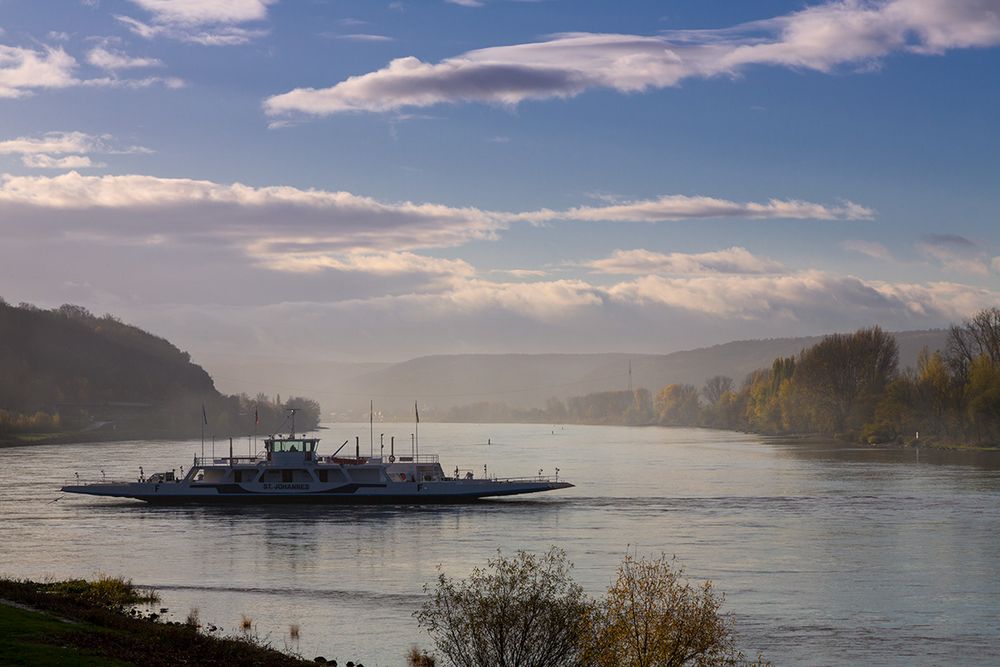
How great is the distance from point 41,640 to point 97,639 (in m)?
2.26

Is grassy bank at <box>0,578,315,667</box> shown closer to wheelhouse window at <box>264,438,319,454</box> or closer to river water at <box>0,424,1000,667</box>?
river water at <box>0,424,1000,667</box>

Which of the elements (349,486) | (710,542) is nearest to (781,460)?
(349,486)

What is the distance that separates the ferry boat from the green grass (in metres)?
72.5

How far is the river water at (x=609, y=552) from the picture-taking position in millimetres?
51531

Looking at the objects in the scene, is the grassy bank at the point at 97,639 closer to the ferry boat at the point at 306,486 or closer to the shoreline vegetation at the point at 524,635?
the shoreline vegetation at the point at 524,635

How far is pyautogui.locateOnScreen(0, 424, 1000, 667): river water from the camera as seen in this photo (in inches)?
2029

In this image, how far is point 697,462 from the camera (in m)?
180

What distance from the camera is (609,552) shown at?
75.4 m

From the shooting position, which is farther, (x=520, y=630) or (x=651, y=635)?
(x=520, y=630)

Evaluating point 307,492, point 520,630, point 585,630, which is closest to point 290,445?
point 307,492

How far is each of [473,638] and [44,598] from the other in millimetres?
20509

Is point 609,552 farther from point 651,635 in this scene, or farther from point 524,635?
point 651,635

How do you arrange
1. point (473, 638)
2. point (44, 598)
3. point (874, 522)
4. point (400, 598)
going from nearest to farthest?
point (473, 638) < point (44, 598) < point (400, 598) < point (874, 522)

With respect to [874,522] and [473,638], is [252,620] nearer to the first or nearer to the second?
[473,638]
